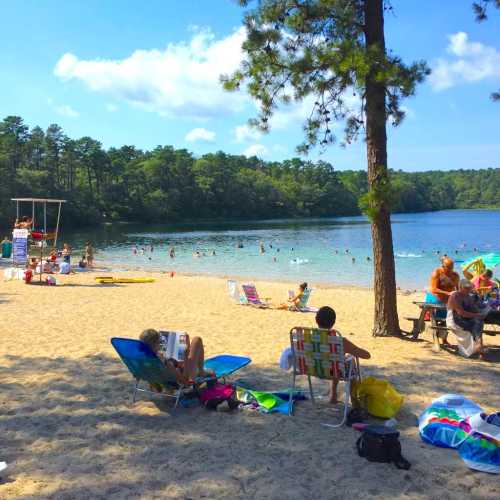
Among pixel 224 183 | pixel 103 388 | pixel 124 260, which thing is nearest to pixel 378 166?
pixel 103 388

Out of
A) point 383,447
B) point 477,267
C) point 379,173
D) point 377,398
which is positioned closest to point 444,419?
point 377,398

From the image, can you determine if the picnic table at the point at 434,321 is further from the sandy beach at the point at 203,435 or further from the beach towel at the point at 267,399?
the beach towel at the point at 267,399

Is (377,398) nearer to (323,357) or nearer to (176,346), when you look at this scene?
(323,357)

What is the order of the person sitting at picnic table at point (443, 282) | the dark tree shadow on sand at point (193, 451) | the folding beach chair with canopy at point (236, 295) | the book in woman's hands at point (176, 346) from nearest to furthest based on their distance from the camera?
the dark tree shadow on sand at point (193, 451) < the book in woman's hands at point (176, 346) < the person sitting at picnic table at point (443, 282) < the folding beach chair with canopy at point (236, 295)

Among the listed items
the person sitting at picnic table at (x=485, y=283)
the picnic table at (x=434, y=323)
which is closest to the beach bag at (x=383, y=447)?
the picnic table at (x=434, y=323)

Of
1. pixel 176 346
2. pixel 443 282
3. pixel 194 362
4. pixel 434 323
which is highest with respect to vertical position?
pixel 443 282

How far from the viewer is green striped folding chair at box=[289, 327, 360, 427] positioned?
473 centimetres

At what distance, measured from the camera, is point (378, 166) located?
8094 millimetres

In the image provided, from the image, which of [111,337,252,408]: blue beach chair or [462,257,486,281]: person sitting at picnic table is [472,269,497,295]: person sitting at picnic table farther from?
[111,337,252,408]: blue beach chair

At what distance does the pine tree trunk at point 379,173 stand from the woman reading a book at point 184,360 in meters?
3.97

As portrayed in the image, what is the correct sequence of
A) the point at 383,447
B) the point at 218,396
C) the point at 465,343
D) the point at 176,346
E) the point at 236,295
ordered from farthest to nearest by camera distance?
the point at 236,295 → the point at 465,343 → the point at 176,346 → the point at 218,396 → the point at 383,447

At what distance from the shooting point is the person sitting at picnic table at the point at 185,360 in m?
5.09

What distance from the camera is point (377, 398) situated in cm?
486

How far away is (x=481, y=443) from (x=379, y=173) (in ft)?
15.9
